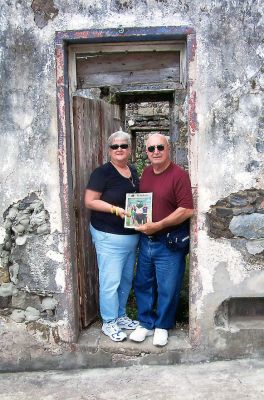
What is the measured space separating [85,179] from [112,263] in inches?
34.0

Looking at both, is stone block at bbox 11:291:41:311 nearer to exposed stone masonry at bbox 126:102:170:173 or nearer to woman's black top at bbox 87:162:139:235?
woman's black top at bbox 87:162:139:235

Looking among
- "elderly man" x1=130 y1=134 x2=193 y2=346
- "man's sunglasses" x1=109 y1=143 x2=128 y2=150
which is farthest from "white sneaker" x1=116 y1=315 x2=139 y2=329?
"man's sunglasses" x1=109 y1=143 x2=128 y2=150

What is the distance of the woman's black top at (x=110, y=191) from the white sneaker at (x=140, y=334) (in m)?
0.89

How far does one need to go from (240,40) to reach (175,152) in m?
5.75

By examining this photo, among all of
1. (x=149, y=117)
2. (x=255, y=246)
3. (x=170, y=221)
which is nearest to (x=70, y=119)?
(x=170, y=221)

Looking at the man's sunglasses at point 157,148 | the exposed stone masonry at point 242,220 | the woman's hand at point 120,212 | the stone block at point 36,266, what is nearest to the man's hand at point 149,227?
the woman's hand at point 120,212

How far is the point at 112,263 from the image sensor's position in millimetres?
3904

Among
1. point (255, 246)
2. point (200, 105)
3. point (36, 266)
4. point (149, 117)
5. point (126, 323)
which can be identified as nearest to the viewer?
point (200, 105)

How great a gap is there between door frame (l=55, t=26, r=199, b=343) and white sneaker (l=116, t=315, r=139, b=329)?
434 millimetres

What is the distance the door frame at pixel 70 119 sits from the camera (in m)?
3.57

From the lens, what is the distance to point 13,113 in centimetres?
371

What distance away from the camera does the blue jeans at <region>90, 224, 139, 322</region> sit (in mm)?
3891

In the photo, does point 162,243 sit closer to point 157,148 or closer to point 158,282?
point 158,282

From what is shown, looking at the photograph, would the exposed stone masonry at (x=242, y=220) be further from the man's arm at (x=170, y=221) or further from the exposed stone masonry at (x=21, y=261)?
the exposed stone masonry at (x=21, y=261)
